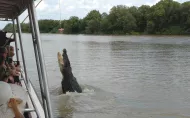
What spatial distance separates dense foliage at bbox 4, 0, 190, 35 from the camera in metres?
99.6

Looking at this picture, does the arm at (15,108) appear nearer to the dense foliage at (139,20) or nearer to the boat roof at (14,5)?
the boat roof at (14,5)

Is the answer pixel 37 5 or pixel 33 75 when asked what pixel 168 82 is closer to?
pixel 33 75

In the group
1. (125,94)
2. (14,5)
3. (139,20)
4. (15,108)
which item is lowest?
(125,94)

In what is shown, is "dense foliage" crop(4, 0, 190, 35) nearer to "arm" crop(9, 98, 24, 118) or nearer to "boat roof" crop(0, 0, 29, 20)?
"boat roof" crop(0, 0, 29, 20)

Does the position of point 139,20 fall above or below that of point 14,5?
above

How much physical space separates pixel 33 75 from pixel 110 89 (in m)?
6.63

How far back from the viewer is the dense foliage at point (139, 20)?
327 feet

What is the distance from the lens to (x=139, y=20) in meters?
113

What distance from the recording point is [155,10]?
10812cm

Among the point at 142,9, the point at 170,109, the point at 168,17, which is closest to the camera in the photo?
the point at 170,109

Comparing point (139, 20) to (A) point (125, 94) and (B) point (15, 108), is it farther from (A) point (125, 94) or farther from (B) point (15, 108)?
(B) point (15, 108)

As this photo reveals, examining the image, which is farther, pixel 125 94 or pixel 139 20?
pixel 139 20

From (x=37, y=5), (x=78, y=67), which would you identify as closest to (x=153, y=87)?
(x=78, y=67)

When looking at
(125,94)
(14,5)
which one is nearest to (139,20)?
(125,94)
